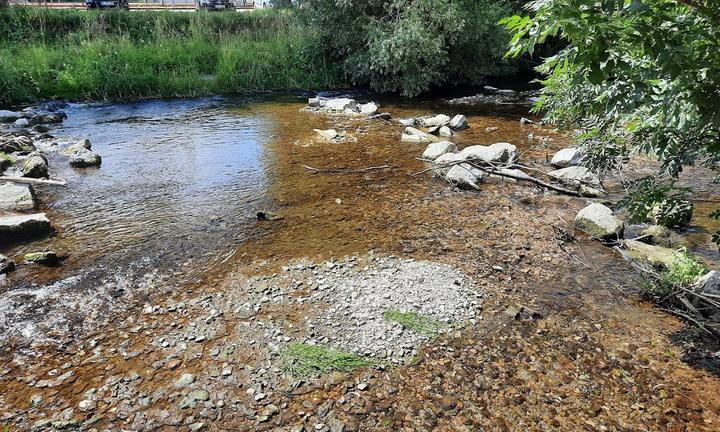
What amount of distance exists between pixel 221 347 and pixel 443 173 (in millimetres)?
6402

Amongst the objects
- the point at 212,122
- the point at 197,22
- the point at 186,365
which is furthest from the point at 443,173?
the point at 197,22

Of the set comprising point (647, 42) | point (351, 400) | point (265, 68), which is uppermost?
point (647, 42)

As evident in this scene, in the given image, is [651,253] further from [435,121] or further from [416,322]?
[435,121]

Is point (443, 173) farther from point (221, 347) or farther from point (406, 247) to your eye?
point (221, 347)

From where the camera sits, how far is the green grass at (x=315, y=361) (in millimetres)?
4516

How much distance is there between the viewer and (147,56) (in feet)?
63.8

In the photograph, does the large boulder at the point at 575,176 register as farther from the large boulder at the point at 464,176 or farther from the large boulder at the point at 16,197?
the large boulder at the point at 16,197

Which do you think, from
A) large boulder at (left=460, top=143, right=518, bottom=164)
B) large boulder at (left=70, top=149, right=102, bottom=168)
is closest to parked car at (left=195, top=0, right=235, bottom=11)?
large boulder at (left=70, top=149, right=102, bottom=168)

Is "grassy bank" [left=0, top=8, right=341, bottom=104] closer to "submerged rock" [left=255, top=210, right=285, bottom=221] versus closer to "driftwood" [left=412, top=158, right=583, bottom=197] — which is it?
"driftwood" [left=412, top=158, right=583, bottom=197]

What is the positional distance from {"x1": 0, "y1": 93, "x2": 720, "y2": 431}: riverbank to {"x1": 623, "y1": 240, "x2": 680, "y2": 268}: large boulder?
0.23m

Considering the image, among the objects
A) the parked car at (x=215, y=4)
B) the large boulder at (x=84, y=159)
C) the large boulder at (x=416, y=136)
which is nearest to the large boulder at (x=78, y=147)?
the large boulder at (x=84, y=159)

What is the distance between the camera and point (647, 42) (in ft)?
9.02

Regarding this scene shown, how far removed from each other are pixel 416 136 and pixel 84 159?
319 inches

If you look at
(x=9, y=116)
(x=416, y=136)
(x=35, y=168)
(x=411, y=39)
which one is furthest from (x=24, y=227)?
(x=411, y=39)
